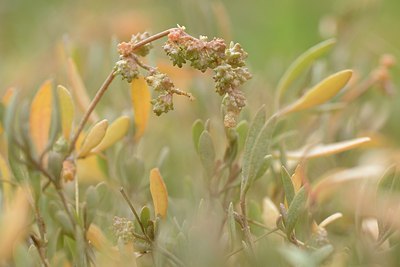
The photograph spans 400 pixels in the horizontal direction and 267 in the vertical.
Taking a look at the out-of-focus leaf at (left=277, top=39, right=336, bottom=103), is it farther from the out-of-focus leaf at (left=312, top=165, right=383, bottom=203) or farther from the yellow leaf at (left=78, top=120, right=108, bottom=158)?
the yellow leaf at (left=78, top=120, right=108, bottom=158)

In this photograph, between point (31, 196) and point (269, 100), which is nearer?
point (31, 196)

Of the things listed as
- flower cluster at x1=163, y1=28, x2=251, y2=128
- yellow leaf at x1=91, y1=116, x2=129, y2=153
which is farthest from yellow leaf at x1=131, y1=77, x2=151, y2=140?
flower cluster at x1=163, y1=28, x2=251, y2=128

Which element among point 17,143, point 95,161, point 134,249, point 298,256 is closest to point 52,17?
point 95,161

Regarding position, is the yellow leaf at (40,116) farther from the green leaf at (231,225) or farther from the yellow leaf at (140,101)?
the green leaf at (231,225)

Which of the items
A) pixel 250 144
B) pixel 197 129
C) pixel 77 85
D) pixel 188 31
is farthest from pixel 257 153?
pixel 188 31

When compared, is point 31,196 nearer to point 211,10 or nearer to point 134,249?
point 134,249

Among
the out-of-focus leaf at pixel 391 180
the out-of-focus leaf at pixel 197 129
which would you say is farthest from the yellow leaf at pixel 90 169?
the out-of-focus leaf at pixel 391 180
